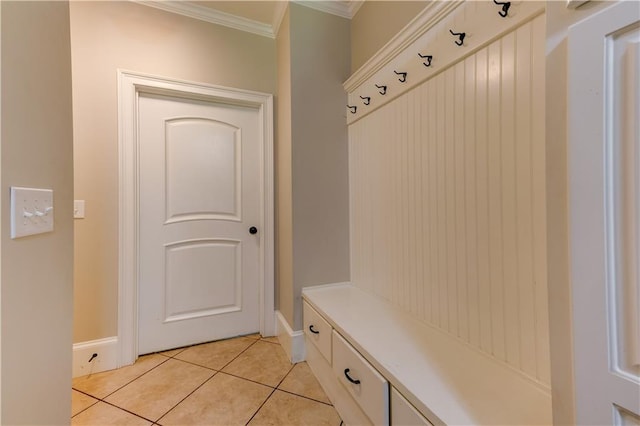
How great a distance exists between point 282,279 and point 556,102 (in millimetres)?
1810

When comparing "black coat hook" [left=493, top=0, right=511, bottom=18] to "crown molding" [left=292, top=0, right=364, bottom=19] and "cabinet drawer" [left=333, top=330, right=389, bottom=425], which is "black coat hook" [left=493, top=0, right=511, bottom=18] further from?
"cabinet drawer" [left=333, top=330, right=389, bottom=425]

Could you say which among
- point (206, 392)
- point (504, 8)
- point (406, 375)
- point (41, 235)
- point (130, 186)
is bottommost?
point (206, 392)

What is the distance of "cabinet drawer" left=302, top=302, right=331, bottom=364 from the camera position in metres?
1.39

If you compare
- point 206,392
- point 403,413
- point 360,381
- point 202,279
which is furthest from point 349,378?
point 202,279

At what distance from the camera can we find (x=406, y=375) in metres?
0.89

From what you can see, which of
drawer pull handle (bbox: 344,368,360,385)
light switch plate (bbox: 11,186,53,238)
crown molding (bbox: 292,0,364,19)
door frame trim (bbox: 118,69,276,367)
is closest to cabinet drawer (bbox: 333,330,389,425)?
drawer pull handle (bbox: 344,368,360,385)

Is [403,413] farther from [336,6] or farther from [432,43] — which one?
[336,6]

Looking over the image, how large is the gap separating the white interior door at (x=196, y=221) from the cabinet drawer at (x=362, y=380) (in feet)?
3.43

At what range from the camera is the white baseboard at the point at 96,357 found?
5.26 ft

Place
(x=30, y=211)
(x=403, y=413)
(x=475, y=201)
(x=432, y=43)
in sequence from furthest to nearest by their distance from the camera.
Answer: (x=432, y=43) < (x=475, y=201) < (x=403, y=413) < (x=30, y=211)

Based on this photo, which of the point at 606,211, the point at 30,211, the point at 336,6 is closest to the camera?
the point at 606,211

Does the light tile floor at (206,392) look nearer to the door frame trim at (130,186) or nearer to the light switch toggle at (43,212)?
the door frame trim at (130,186)

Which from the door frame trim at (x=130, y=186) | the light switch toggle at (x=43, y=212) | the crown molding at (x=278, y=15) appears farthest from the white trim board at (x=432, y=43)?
the light switch toggle at (x=43, y=212)

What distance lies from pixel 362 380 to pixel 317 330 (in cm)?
50
